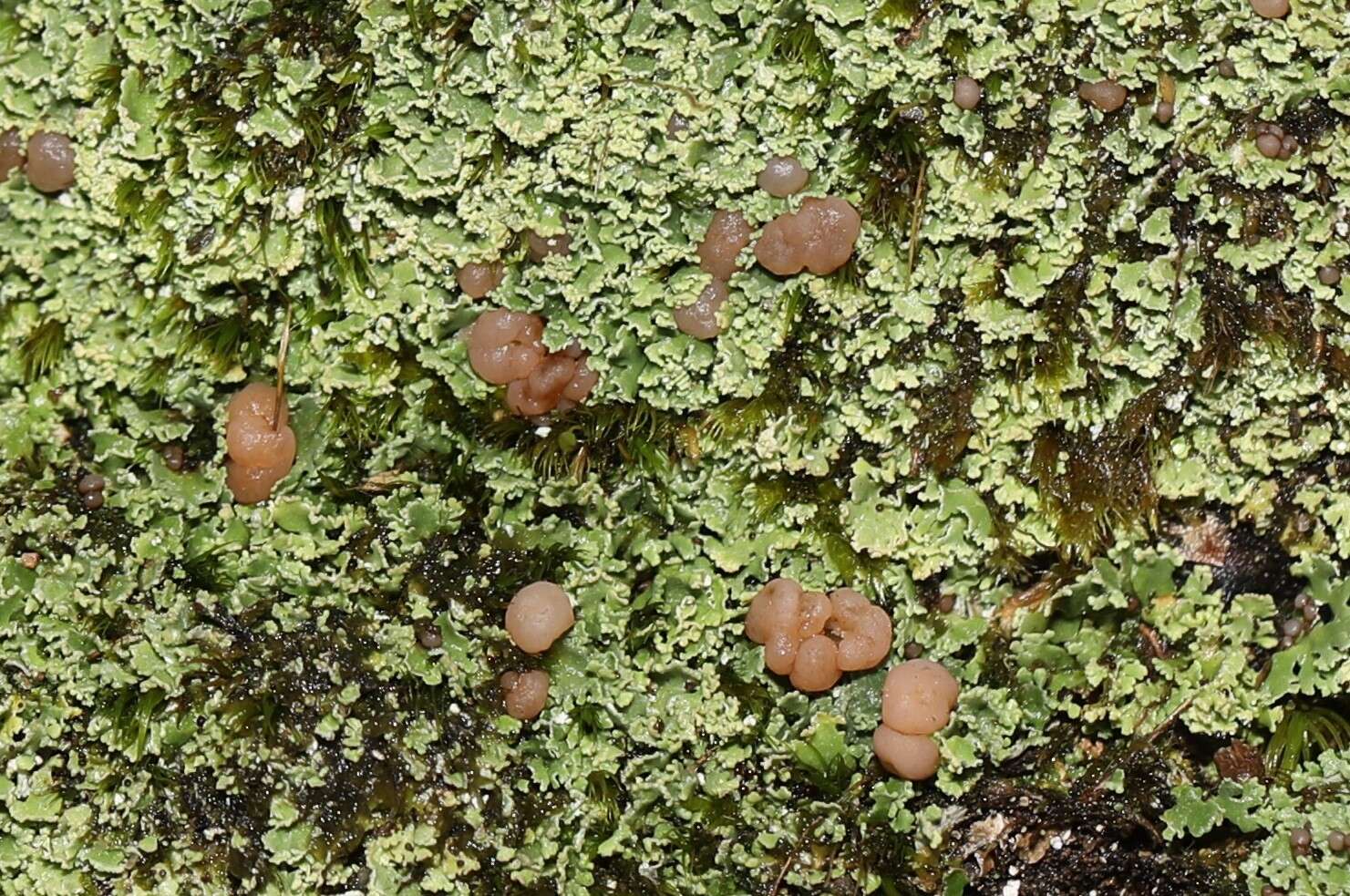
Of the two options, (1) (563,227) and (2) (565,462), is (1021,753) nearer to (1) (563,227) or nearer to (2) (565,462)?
(2) (565,462)

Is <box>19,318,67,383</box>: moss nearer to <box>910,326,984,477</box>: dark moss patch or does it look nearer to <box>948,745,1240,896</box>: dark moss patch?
<box>910,326,984,477</box>: dark moss patch

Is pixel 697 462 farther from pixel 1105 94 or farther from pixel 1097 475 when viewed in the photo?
pixel 1105 94

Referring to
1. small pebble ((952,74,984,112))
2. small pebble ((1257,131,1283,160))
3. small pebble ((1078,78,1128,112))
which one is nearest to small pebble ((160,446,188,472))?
small pebble ((952,74,984,112))

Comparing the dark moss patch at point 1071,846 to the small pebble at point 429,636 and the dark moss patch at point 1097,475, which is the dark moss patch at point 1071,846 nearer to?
the dark moss patch at point 1097,475

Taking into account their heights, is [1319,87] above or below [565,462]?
above

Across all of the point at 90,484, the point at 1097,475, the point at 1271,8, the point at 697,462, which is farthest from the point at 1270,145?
the point at 90,484

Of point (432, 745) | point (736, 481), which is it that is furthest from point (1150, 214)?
point (432, 745)
